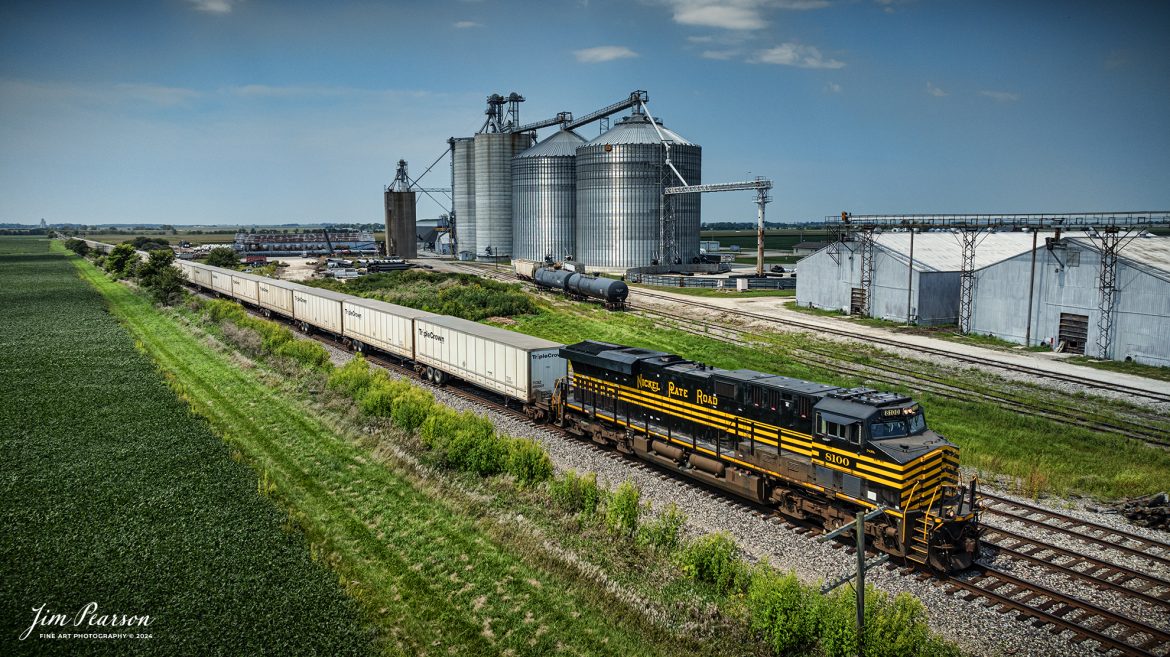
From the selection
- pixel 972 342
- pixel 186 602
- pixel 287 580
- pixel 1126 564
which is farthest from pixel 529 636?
pixel 972 342

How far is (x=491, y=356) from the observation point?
3438 centimetres

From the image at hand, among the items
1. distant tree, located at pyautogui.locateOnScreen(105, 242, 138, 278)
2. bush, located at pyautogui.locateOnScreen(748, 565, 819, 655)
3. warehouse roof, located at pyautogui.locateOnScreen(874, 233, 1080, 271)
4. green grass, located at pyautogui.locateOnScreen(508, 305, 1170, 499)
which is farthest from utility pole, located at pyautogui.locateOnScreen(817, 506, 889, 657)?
distant tree, located at pyautogui.locateOnScreen(105, 242, 138, 278)

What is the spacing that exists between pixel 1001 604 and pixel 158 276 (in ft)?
295

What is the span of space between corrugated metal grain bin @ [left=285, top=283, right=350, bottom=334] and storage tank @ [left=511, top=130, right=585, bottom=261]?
58.6m

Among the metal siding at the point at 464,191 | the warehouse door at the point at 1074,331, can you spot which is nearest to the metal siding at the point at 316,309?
the warehouse door at the point at 1074,331

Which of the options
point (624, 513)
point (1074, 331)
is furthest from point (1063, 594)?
point (1074, 331)

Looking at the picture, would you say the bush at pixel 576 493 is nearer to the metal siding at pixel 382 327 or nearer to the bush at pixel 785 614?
the bush at pixel 785 614

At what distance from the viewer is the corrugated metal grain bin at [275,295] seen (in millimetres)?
60688

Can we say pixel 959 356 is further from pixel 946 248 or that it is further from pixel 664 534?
pixel 664 534

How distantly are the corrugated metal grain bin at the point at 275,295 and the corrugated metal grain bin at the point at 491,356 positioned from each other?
24.2 m

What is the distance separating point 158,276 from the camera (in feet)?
277

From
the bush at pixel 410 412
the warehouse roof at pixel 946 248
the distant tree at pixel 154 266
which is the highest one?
the warehouse roof at pixel 946 248

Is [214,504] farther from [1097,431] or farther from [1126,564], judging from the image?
[1097,431]

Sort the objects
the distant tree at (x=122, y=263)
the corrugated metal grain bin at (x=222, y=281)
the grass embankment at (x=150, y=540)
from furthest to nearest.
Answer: the distant tree at (x=122, y=263)
the corrugated metal grain bin at (x=222, y=281)
the grass embankment at (x=150, y=540)
